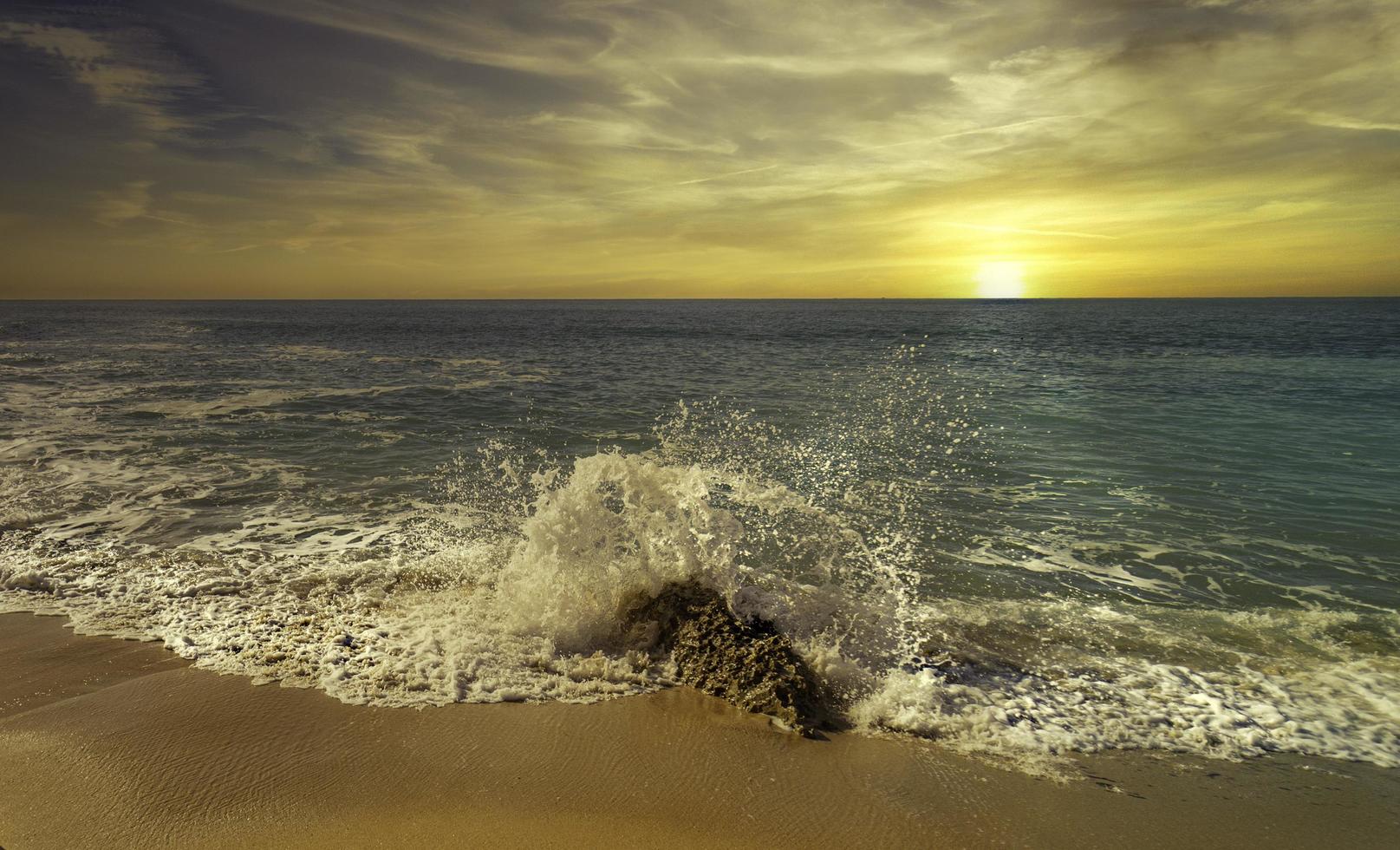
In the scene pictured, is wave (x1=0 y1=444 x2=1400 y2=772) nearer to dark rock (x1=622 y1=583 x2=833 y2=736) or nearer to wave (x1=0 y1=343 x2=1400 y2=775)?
wave (x1=0 y1=343 x2=1400 y2=775)

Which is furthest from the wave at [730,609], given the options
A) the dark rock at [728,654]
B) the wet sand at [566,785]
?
the wet sand at [566,785]

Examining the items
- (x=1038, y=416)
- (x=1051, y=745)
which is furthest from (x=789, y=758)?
(x=1038, y=416)

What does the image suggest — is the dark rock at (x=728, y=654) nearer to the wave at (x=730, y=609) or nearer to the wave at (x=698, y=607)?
the wave at (x=698, y=607)

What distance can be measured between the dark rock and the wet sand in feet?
0.52

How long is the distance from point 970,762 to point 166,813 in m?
4.28

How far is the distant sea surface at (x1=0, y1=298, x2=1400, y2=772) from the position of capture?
477cm

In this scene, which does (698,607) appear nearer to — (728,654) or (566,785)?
(728,654)

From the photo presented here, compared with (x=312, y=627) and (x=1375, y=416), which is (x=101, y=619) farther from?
(x=1375, y=416)

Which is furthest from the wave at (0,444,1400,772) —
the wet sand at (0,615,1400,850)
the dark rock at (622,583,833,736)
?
the wet sand at (0,615,1400,850)

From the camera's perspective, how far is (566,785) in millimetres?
3721

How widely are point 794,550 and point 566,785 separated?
13.5 ft

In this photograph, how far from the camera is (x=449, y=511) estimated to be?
28.3 feet

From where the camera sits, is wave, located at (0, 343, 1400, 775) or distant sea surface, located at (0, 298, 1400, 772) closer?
wave, located at (0, 343, 1400, 775)

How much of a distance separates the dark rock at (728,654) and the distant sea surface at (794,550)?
178 mm
